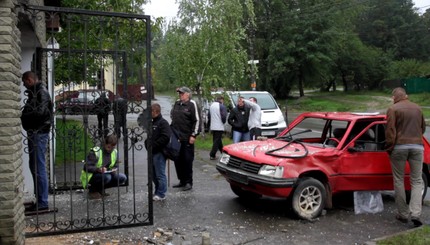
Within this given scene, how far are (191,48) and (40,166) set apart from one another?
1026 cm

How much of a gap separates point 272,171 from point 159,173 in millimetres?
1993

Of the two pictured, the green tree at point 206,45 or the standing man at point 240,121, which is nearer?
the standing man at point 240,121

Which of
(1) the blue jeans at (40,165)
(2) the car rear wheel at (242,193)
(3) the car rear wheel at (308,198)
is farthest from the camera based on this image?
(2) the car rear wheel at (242,193)

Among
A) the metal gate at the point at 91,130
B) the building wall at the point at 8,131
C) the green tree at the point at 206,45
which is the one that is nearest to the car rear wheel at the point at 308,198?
the metal gate at the point at 91,130

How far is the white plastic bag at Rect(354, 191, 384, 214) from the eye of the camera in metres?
7.32

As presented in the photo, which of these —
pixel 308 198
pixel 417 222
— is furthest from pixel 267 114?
pixel 417 222

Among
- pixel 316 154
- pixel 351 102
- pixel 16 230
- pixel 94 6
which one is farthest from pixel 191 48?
pixel 351 102

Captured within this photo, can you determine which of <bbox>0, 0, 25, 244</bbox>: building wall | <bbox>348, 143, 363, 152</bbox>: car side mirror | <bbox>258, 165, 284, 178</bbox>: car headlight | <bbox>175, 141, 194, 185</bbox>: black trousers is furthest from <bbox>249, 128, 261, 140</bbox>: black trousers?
<bbox>0, 0, 25, 244</bbox>: building wall

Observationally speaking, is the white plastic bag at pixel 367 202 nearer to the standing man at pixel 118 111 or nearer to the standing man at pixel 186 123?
the standing man at pixel 186 123

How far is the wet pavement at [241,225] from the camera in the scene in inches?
A: 231

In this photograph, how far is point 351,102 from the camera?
3991 centimetres

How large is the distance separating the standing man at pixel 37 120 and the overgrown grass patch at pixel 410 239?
4.40m

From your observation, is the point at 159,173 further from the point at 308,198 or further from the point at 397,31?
the point at 397,31

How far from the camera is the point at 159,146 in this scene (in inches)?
299
